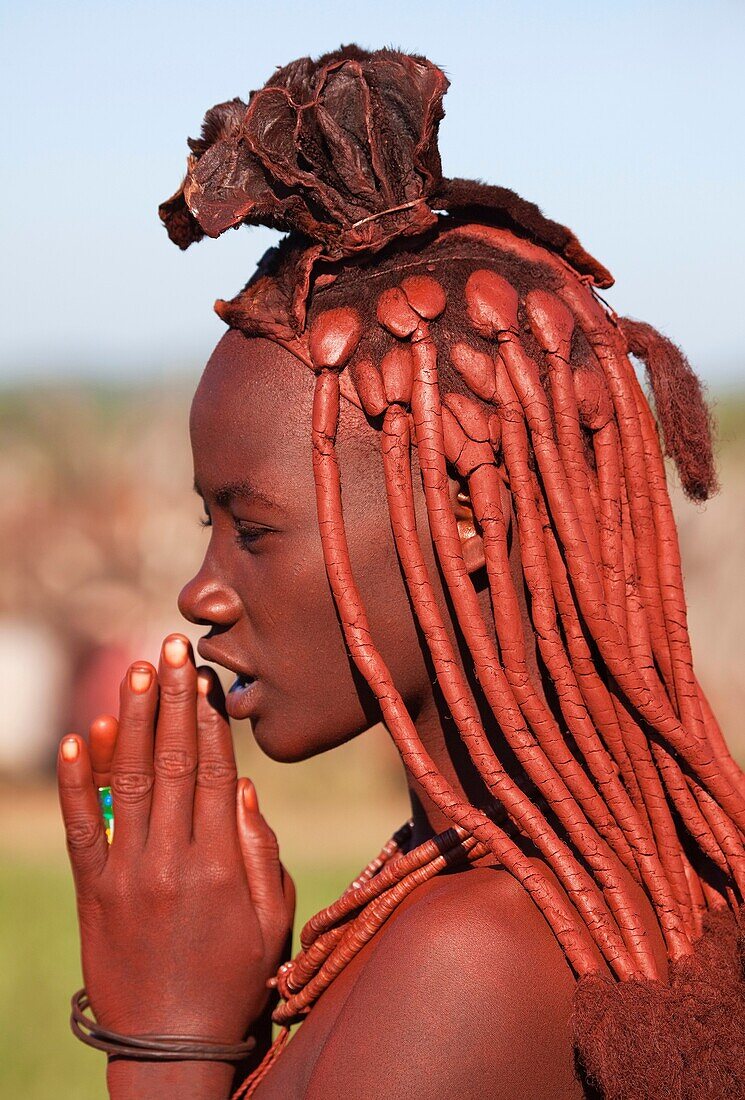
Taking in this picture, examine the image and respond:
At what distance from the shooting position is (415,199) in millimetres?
2289

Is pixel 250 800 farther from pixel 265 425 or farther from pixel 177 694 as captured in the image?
pixel 265 425

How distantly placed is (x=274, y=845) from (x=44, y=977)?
432 cm

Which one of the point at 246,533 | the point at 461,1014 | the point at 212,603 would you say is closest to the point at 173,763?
the point at 212,603

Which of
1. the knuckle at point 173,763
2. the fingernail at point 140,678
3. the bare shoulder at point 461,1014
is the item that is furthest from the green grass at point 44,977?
the bare shoulder at point 461,1014

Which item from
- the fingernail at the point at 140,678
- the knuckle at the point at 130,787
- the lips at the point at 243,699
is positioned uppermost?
the fingernail at the point at 140,678

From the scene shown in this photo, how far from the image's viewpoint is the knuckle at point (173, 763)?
99.4 inches

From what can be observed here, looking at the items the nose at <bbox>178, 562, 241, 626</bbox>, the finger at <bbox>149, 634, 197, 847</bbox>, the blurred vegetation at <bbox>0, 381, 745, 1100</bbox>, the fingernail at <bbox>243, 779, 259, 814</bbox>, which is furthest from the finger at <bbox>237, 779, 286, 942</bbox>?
the blurred vegetation at <bbox>0, 381, 745, 1100</bbox>

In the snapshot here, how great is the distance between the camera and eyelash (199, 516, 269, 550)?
89.5 inches

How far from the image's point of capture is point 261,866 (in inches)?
102

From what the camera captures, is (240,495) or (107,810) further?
(107,810)

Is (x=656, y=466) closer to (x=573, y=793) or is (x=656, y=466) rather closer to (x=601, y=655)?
(x=601, y=655)

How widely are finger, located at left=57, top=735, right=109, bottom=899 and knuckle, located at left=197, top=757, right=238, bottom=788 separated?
0.22 m

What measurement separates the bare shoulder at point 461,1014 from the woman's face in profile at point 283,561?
0.45m

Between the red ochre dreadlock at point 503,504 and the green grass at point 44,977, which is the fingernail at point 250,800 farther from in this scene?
the green grass at point 44,977
